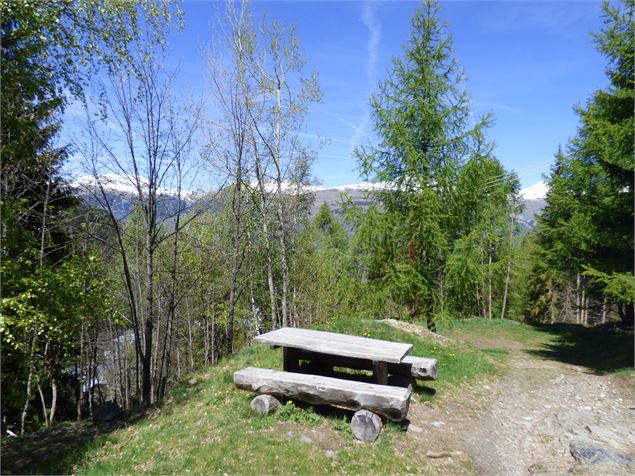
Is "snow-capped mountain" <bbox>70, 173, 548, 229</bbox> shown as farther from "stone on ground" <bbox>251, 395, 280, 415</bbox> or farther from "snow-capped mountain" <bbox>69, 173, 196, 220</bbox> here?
"stone on ground" <bbox>251, 395, 280, 415</bbox>

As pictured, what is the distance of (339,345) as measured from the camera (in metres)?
6.84

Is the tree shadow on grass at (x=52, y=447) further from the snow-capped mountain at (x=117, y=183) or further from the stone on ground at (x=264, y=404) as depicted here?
the snow-capped mountain at (x=117, y=183)

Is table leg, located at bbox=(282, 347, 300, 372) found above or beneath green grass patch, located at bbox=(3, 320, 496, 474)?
above

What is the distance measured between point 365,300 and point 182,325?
20.8 m

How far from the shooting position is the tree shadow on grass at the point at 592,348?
38.1 ft

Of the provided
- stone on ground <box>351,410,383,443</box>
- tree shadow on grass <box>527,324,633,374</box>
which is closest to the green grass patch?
stone on ground <box>351,410,383,443</box>

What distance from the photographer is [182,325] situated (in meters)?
29.0

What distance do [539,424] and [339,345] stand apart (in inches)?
157

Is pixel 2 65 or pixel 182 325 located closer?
pixel 2 65

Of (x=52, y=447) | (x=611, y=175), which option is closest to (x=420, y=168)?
(x=611, y=175)

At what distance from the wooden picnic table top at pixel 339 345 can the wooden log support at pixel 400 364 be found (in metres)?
0.58

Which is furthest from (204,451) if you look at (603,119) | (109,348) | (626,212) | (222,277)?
(109,348)

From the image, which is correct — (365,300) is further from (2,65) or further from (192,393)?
(2,65)

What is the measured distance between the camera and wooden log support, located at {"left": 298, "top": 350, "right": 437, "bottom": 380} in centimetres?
748
